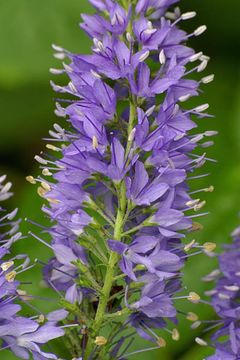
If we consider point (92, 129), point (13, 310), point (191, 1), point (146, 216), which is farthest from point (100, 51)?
point (191, 1)

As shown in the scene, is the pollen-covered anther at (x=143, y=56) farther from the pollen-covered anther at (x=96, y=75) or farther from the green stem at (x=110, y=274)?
the green stem at (x=110, y=274)

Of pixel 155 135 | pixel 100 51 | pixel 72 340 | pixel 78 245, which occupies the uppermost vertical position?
pixel 100 51

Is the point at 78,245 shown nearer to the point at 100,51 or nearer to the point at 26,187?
the point at 100,51

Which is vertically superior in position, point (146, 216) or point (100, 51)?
point (100, 51)

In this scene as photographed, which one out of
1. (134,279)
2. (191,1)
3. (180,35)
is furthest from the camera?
(191,1)

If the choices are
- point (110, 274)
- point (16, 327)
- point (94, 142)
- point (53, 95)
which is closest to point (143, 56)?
point (94, 142)

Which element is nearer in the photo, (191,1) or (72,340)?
(72,340)
